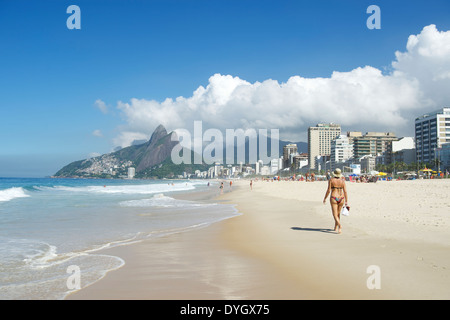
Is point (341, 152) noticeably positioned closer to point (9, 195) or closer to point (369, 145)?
point (369, 145)

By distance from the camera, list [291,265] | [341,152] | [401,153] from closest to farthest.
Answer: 1. [291,265]
2. [401,153]
3. [341,152]

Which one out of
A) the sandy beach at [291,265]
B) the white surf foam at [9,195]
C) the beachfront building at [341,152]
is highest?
the beachfront building at [341,152]

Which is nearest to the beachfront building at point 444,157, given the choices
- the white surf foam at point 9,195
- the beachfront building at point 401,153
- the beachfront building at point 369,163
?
the beachfront building at point 401,153

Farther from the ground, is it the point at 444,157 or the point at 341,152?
the point at 341,152

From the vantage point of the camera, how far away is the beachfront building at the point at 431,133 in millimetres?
123938

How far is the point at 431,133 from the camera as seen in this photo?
420 feet

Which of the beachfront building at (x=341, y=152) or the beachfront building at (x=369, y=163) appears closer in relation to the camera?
the beachfront building at (x=369, y=163)

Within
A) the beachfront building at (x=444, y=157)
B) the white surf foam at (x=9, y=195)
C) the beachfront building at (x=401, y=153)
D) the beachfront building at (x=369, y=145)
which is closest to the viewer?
the white surf foam at (x=9, y=195)

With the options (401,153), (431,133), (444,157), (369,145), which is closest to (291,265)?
(444,157)

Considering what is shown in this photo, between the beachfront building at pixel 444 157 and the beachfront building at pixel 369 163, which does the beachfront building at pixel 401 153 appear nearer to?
→ the beachfront building at pixel 369 163

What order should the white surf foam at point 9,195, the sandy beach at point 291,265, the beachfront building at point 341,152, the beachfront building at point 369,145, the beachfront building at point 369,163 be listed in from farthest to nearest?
the beachfront building at point 341,152
the beachfront building at point 369,145
the beachfront building at point 369,163
the white surf foam at point 9,195
the sandy beach at point 291,265

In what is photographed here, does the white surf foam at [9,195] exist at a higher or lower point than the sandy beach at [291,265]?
lower

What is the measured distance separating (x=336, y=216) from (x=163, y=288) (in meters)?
6.28
